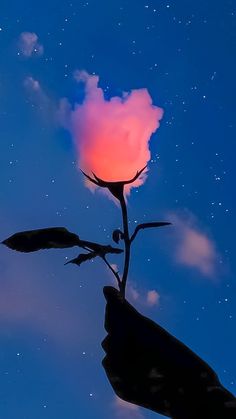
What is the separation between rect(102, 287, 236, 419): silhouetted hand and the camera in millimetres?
760

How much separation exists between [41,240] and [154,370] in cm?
38

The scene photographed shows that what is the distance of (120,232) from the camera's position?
1028 mm

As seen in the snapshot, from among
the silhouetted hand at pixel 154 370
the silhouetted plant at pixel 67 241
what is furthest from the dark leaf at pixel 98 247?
the silhouetted hand at pixel 154 370

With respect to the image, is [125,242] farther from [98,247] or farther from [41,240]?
[41,240]

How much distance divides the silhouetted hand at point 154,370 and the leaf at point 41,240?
9.3 inches

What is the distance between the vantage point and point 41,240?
103 centimetres

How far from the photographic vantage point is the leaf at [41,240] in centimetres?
101

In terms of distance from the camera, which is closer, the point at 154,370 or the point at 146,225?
the point at 154,370

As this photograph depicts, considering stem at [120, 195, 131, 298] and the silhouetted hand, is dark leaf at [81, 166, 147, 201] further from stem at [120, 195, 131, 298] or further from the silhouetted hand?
the silhouetted hand

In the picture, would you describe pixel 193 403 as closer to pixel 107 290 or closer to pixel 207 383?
pixel 207 383

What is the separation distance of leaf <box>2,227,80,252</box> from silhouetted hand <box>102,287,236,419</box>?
237mm

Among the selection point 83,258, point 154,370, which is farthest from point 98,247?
point 154,370

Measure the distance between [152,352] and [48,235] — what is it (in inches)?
14.3

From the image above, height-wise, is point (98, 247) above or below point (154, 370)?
above
